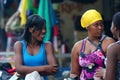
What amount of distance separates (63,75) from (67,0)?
126 inches

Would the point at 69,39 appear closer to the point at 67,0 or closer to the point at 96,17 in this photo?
the point at 67,0

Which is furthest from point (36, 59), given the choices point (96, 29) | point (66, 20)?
point (66, 20)

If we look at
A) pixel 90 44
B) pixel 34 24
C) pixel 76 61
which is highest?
pixel 34 24

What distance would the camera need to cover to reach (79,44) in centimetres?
586

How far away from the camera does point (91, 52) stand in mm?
5723

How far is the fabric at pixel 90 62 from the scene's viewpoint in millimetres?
5641

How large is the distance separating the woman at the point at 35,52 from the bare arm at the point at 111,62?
1.26m

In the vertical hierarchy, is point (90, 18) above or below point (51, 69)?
above

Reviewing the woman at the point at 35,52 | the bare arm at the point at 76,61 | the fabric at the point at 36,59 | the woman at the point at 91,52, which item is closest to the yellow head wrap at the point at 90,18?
the woman at the point at 91,52

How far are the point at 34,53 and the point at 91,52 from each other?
74 centimetres

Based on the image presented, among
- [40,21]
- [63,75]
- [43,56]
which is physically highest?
[40,21]

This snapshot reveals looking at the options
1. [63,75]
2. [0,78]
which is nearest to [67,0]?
[63,75]

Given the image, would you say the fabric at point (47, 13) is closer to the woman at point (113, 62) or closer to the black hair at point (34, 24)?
the black hair at point (34, 24)

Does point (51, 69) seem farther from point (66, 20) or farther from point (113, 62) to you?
point (66, 20)
